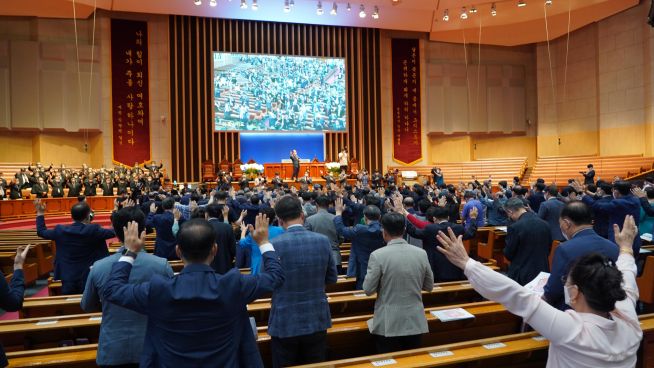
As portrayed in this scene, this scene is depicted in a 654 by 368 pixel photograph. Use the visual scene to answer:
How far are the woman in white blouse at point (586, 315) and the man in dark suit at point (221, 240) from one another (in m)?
3.04

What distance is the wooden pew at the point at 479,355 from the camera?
2.50 metres

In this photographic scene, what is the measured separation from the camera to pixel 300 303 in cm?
272

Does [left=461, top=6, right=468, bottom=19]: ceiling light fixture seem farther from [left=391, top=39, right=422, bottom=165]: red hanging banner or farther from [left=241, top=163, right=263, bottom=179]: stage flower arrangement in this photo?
[left=241, top=163, right=263, bottom=179]: stage flower arrangement

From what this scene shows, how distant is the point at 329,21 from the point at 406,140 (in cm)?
589

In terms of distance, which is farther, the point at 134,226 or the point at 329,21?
the point at 329,21

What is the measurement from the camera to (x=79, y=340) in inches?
128

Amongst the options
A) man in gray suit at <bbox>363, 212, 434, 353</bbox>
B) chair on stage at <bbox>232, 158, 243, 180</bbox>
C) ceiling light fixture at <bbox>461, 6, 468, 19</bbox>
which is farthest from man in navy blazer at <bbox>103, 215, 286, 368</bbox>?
ceiling light fixture at <bbox>461, 6, 468, 19</bbox>

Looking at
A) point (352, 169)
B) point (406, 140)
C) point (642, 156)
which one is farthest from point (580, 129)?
point (352, 169)

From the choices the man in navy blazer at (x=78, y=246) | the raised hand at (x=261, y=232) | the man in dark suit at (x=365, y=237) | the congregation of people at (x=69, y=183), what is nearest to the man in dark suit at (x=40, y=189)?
the congregation of people at (x=69, y=183)

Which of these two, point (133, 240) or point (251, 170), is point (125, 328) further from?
point (251, 170)

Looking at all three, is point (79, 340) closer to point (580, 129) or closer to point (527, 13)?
point (527, 13)

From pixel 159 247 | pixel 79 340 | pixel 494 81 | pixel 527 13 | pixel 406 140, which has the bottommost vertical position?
pixel 79 340

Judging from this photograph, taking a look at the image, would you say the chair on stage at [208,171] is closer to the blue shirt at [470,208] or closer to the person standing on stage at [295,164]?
the person standing on stage at [295,164]

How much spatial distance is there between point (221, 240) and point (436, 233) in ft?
6.12
